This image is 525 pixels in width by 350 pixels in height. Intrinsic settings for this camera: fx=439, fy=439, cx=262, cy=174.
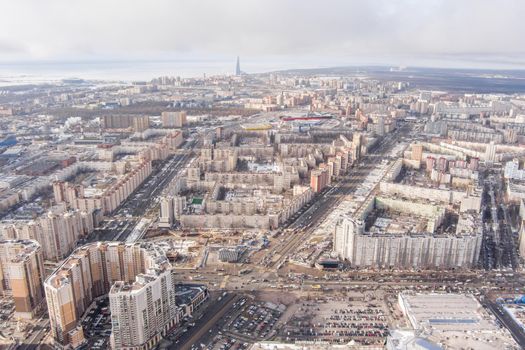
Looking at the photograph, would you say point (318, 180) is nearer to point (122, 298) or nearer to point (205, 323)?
point (205, 323)

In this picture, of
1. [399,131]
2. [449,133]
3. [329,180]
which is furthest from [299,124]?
[329,180]

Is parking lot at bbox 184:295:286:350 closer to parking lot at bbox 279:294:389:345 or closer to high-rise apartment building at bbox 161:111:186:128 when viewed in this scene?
parking lot at bbox 279:294:389:345

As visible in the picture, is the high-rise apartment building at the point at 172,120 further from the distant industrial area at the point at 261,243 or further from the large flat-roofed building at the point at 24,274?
the large flat-roofed building at the point at 24,274

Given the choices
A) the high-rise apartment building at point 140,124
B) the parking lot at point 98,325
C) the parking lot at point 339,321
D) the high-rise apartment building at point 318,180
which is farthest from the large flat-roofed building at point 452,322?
the high-rise apartment building at point 140,124

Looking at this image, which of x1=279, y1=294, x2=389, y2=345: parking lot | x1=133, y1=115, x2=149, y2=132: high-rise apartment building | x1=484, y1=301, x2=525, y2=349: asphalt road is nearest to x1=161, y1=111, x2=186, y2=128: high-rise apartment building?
x1=133, y1=115, x2=149, y2=132: high-rise apartment building

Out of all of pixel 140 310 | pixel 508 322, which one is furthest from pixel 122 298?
pixel 508 322
